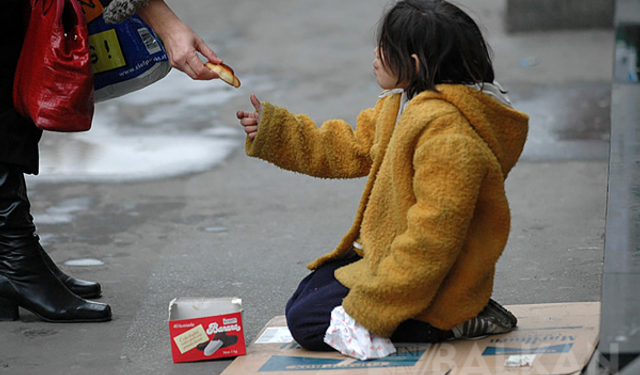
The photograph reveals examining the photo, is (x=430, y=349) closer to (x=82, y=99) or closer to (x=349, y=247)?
(x=349, y=247)

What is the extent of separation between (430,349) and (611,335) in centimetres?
54

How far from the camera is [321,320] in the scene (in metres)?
2.71

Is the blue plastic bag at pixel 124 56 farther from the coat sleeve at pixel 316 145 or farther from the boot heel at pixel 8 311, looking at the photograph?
the boot heel at pixel 8 311

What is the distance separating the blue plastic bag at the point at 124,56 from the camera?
3.09 m

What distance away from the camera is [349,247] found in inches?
113

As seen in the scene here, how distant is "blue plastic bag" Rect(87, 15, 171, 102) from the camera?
3.09 metres

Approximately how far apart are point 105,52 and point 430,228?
1.43 meters

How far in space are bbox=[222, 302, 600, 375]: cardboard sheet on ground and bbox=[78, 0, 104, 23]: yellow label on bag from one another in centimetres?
126

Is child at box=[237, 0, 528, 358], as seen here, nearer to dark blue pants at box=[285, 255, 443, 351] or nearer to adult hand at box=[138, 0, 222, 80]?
dark blue pants at box=[285, 255, 443, 351]

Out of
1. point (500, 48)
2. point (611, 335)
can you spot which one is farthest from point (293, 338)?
point (500, 48)

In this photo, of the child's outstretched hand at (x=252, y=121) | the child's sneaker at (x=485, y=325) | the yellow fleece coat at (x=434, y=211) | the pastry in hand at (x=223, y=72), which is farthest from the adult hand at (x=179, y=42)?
the child's sneaker at (x=485, y=325)

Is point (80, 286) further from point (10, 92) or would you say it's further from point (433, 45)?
point (433, 45)

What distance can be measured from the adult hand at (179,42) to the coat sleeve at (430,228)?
0.77 metres

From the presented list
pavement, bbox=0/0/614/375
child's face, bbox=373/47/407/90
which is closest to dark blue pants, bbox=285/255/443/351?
pavement, bbox=0/0/614/375
